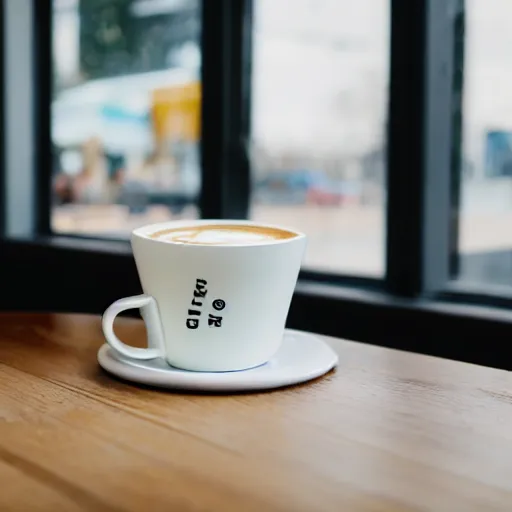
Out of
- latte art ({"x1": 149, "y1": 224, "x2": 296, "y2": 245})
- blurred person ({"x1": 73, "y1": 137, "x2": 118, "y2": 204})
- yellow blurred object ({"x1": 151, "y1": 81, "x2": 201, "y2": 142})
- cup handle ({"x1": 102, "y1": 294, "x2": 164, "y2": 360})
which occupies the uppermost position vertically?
yellow blurred object ({"x1": 151, "y1": 81, "x2": 201, "y2": 142})

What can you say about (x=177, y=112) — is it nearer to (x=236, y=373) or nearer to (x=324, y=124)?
(x=324, y=124)

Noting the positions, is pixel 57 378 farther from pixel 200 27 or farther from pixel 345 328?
pixel 200 27

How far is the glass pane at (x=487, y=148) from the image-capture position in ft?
4.30

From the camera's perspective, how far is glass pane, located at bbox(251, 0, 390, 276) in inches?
58.1

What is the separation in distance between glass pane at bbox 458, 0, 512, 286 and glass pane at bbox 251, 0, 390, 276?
0.50 ft

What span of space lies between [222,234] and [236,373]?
5.2 inches

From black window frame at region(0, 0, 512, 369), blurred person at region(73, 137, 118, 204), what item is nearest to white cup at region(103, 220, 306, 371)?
black window frame at region(0, 0, 512, 369)

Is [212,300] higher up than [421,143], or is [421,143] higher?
[421,143]

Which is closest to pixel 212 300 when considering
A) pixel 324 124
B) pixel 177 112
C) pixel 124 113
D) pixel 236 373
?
pixel 236 373

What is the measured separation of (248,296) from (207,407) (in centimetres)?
10

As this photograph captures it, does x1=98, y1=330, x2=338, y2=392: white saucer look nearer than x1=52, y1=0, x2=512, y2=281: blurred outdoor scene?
Yes

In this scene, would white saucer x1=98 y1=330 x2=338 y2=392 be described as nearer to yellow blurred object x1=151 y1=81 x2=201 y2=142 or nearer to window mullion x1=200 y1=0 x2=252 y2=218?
window mullion x1=200 y1=0 x2=252 y2=218

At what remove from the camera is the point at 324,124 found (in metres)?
1.58

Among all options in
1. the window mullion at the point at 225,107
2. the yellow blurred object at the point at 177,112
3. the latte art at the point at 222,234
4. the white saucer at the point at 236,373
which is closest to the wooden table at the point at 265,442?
the white saucer at the point at 236,373
